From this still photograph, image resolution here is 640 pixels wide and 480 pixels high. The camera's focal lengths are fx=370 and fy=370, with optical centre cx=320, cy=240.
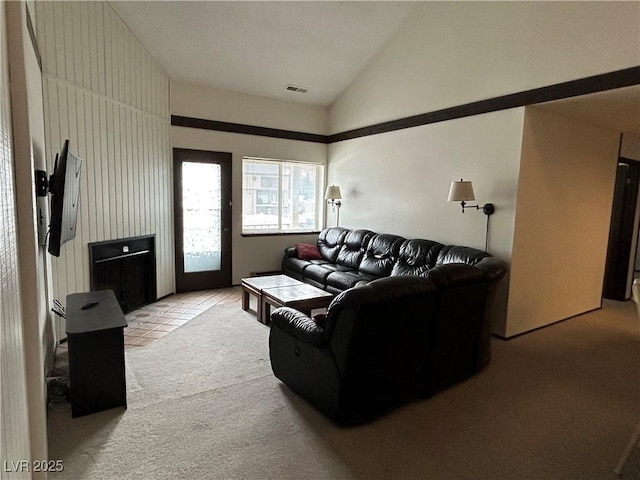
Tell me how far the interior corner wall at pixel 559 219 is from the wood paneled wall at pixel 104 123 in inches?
172

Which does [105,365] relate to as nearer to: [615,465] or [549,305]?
[615,465]

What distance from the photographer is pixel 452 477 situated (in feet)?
6.49

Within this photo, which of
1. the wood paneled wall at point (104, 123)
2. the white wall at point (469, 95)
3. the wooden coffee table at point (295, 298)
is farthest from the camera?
the wooden coffee table at point (295, 298)

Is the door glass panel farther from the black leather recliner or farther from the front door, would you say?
the black leather recliner

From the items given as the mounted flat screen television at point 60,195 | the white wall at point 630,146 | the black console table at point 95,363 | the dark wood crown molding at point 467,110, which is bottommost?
the black console table at point 95,363

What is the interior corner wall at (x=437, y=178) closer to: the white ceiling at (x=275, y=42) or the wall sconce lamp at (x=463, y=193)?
the wall sconce lamp at (x=463, y=193)

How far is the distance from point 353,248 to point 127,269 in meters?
3.07

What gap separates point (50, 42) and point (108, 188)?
1.43m

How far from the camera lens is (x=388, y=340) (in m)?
2.32

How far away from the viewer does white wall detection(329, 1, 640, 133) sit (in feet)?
10.0

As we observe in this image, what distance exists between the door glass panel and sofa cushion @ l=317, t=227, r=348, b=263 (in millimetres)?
1683

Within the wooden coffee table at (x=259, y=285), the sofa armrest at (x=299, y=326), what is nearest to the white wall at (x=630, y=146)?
the wooden coffee table at (x=259, y=285)

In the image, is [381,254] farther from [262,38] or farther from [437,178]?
[262,38]

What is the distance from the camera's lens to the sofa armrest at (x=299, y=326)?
2.40m
